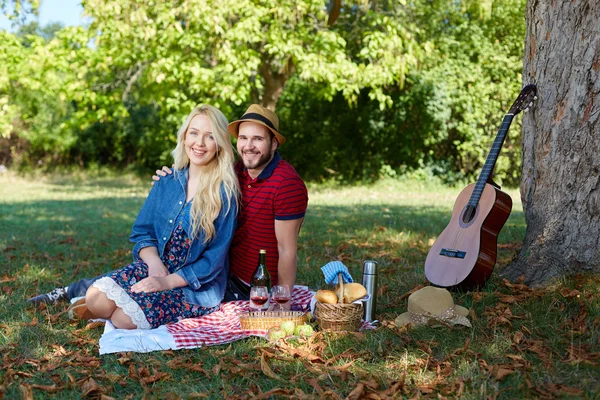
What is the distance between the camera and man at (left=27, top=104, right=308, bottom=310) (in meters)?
4.30

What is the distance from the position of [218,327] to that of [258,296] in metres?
0.32

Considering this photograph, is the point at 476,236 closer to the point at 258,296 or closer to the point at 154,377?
the point at 258,296

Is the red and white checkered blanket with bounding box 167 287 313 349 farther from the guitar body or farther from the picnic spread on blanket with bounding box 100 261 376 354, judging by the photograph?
the guitar body

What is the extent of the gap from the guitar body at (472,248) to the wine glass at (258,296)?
1312mm

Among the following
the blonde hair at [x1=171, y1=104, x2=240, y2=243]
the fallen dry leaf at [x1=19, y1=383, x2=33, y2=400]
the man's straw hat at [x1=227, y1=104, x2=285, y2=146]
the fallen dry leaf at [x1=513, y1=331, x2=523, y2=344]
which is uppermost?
the man's straw hat at [x1=227, y1=104, x2=285, y2=146]

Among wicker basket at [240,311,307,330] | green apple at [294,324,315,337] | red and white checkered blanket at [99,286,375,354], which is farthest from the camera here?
wicker basket at [240,311,307,330]

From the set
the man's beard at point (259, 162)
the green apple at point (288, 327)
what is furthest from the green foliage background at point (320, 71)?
the green apple at point (288, 327)

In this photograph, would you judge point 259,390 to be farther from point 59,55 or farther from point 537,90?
point 59,55

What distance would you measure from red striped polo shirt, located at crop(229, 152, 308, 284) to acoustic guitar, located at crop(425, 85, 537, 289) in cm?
117

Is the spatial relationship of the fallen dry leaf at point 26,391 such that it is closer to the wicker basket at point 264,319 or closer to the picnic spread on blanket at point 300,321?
the picnic spread on blanket at point 300,321

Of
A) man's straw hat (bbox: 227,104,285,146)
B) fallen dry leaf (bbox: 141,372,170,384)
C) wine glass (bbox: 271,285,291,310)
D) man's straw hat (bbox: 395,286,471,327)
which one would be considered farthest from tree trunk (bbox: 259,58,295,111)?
fallen dry leaf (bbox: 141,372,170,384)

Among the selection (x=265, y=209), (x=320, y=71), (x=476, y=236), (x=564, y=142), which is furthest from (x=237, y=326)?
(x=320, y=71)

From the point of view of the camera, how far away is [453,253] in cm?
476

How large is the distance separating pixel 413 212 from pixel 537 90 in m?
5.37
